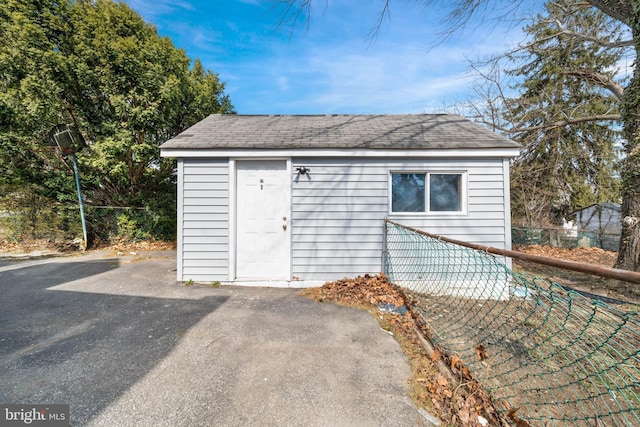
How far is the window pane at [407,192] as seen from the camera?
471 cm

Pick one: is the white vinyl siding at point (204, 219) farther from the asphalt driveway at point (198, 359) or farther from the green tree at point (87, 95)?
the green tree at point (87, 95)

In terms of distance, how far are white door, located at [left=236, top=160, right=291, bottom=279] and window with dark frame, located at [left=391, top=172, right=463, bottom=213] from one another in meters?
2.17

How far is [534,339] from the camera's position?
2.44 m

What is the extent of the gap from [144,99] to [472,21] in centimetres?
930

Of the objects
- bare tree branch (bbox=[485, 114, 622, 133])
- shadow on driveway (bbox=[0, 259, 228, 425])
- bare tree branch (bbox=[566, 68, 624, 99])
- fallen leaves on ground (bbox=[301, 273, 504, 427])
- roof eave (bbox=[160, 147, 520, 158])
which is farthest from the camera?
bare tree branch (bbox=[566, 68, 624, 99])

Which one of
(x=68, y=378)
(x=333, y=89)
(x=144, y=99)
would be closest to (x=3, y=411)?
(x=68, y=378)

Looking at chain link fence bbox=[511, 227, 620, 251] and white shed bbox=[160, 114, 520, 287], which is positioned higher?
white shed bbox=[160, 114, 520, 287]

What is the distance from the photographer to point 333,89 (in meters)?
10.0

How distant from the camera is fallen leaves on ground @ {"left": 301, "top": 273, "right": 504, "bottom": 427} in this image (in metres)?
1.80

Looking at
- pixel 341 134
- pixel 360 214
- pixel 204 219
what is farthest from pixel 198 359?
pixel 341 134

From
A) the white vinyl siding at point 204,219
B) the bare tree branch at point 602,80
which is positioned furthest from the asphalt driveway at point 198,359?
the bare tree branch at point 602,80

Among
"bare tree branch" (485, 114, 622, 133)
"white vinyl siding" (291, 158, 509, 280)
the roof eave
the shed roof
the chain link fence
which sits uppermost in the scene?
"bare tree branch" (485, 114, 622, 133)

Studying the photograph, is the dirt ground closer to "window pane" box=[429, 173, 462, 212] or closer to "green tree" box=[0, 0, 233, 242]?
"window pane" box=[429, 173, 462, 212]

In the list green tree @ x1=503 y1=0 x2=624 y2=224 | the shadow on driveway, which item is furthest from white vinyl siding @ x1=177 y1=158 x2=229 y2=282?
green tree @ x1=503 y1=0 x2=624 y2=224
